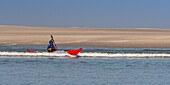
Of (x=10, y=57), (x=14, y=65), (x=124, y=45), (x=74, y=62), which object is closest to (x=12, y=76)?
(x=14, y=65)

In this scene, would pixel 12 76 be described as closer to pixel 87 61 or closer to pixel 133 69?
pixel 133 69

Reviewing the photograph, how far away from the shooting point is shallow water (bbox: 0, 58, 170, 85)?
87.5 feet

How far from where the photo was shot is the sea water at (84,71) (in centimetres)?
2669

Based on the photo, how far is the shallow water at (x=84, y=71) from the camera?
87.5 ft

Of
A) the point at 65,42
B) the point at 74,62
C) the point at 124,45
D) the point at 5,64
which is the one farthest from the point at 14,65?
the point at 65,42

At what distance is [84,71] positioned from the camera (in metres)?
31.2

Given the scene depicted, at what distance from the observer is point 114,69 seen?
107 ft

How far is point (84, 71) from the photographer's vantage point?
31.2 meters

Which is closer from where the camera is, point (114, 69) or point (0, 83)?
point (0, 83)

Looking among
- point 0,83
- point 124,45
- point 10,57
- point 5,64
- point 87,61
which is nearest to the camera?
point 0,83

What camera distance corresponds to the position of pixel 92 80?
27.0 m

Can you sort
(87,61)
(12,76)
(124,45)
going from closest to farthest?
1. (12,76)
2. (87,61)
3. (124,45)

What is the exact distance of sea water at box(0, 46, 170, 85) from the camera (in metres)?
26.7

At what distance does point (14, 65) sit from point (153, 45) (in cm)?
2834
